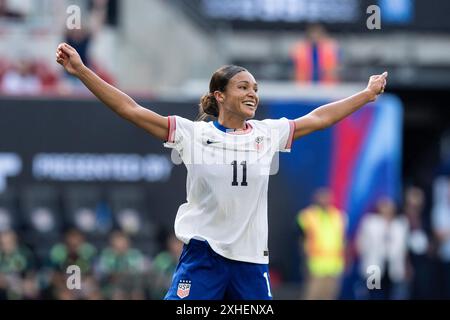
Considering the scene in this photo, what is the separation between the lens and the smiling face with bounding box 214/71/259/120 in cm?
828

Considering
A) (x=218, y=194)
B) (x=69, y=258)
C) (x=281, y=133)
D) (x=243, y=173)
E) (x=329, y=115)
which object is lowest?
(x=69, y=258)

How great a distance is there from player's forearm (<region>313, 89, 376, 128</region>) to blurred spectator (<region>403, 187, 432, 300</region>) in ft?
38.2

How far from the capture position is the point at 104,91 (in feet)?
26.5

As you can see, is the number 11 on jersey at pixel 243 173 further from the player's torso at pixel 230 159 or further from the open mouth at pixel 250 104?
the open mouth at pixel 250 104

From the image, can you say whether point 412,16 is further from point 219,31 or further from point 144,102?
point 144,102

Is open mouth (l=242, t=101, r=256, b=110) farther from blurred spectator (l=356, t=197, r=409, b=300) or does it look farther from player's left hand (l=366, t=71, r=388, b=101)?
blurred spectator (l=356, t=197, r=409, b=300)

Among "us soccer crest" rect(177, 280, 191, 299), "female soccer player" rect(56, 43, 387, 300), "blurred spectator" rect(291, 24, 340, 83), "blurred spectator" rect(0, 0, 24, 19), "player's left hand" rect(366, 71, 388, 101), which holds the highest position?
"blurred spectator" rect(0, 0, 24, 19)

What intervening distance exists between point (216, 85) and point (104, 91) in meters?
0.79

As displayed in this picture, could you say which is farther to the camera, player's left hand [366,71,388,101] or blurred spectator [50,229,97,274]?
blurred spectator [50,229,97,274]

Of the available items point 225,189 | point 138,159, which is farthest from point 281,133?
point 138,159

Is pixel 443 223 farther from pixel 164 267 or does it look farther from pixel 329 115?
pixel 329 115

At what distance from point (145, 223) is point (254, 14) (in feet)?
20.7

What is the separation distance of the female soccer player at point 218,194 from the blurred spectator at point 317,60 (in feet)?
39.4

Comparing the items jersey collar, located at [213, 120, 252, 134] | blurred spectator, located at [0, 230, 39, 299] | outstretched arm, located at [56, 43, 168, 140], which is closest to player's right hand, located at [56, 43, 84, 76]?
outstretched arm, located at [56, 43, 168, 140]
